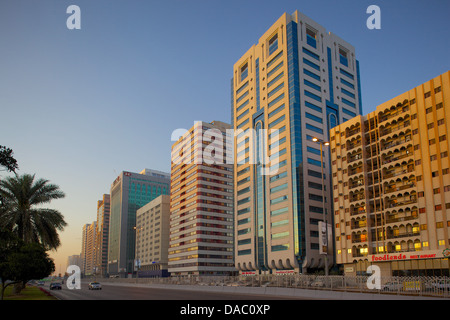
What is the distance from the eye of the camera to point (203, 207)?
15512 cm

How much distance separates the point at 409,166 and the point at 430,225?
40.4ft

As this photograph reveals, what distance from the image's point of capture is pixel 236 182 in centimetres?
13100

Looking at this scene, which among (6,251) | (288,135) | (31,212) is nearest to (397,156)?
(288,135)

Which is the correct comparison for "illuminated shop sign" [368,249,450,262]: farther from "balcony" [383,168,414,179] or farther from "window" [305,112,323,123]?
"window" [305,112,323,123]

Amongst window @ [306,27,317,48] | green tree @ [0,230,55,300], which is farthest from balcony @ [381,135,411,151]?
green tree @ [0,230,55,300]

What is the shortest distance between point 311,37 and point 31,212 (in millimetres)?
99231

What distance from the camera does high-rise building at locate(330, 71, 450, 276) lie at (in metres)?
68.9

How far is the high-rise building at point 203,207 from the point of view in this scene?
153 metres

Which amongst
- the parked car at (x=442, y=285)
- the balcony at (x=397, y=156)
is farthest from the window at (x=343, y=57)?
the parked car at (x=442, y=285)

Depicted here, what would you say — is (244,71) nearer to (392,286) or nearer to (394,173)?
(394,173)

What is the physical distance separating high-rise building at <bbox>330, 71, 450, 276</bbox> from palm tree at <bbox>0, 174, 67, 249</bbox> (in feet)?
192

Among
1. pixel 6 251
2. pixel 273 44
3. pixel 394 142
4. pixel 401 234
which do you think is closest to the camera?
pixel 6 251
